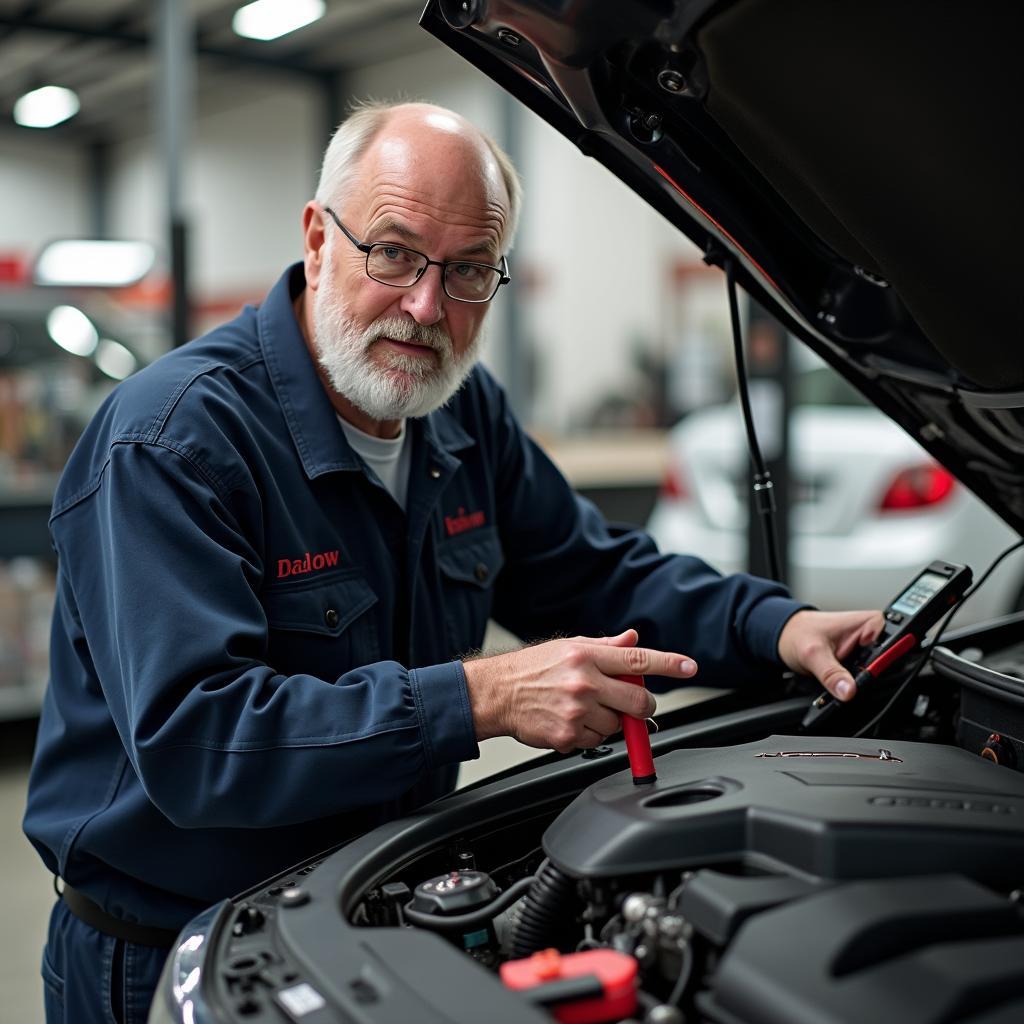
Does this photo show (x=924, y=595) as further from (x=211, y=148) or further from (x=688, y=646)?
(x=211, y=148)

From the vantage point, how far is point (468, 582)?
1.58 metres

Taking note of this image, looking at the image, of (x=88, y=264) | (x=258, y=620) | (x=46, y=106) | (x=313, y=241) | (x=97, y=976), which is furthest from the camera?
(x=46, y=106)

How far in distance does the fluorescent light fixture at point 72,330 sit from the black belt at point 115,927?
9.73ft

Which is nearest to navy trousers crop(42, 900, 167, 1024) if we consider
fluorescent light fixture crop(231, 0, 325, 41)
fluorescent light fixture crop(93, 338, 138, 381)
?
fluorescent light fixture crop(93, 338, 138, 381)

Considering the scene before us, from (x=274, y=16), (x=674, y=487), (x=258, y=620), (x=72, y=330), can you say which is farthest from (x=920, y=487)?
(x=274, y=16)

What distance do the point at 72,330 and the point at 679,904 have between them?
3583mm

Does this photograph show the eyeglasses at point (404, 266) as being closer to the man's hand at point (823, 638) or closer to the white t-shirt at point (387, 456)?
the white t-shirt at point (387, 456)

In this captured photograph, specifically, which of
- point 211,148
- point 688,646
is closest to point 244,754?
point 688,646

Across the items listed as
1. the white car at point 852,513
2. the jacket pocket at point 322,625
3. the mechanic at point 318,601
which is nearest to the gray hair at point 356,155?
the mechanic at point 318,601

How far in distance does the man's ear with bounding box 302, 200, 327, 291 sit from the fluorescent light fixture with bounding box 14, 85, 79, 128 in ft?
34.5

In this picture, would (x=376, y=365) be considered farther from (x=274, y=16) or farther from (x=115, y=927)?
(x=274, y=16)

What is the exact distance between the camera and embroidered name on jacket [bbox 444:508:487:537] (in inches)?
61.9

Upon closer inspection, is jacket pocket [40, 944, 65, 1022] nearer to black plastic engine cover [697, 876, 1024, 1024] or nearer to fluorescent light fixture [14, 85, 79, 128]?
black plastic engine cover [697, 876, 1024, 1024]

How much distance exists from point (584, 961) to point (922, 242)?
750mm
